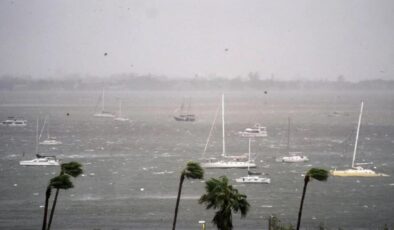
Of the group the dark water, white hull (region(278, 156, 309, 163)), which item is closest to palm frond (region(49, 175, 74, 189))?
the dark water

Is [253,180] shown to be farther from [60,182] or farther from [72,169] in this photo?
[60,182]

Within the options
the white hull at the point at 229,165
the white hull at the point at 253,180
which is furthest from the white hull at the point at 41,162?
the white hull at the point at 253,180

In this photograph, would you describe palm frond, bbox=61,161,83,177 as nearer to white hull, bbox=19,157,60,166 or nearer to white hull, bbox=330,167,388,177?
white hull, bbox=330,167,388,177

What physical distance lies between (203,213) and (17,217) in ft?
28.5

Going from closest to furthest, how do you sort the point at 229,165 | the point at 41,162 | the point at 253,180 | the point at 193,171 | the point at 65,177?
the point at 65,177, the point at 193,171, the point at 253,180, the point at 229,165, the point at 41,162

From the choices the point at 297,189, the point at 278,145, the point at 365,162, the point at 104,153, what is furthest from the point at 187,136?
the point at 297,189

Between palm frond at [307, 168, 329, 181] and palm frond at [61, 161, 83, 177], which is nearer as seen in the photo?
palm frond at [307, 168, 329, 181]

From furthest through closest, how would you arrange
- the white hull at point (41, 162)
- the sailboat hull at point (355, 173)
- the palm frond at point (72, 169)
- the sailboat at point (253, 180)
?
the white hull at point (41, 162), the sailboat hull at point (355, 173), the sailboat at point (253, 180), the palm frond at point (72, 169)

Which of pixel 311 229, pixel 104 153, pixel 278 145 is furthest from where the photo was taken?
pixel 278 145

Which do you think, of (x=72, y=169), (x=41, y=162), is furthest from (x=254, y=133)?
(x=72, y=169)

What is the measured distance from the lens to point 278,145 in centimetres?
7531

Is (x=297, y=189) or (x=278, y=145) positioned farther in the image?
(x=278, y=145)

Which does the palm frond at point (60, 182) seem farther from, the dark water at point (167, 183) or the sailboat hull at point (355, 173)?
the sailboat hull at point (355, 173)

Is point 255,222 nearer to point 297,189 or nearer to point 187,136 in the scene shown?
point 297,189
